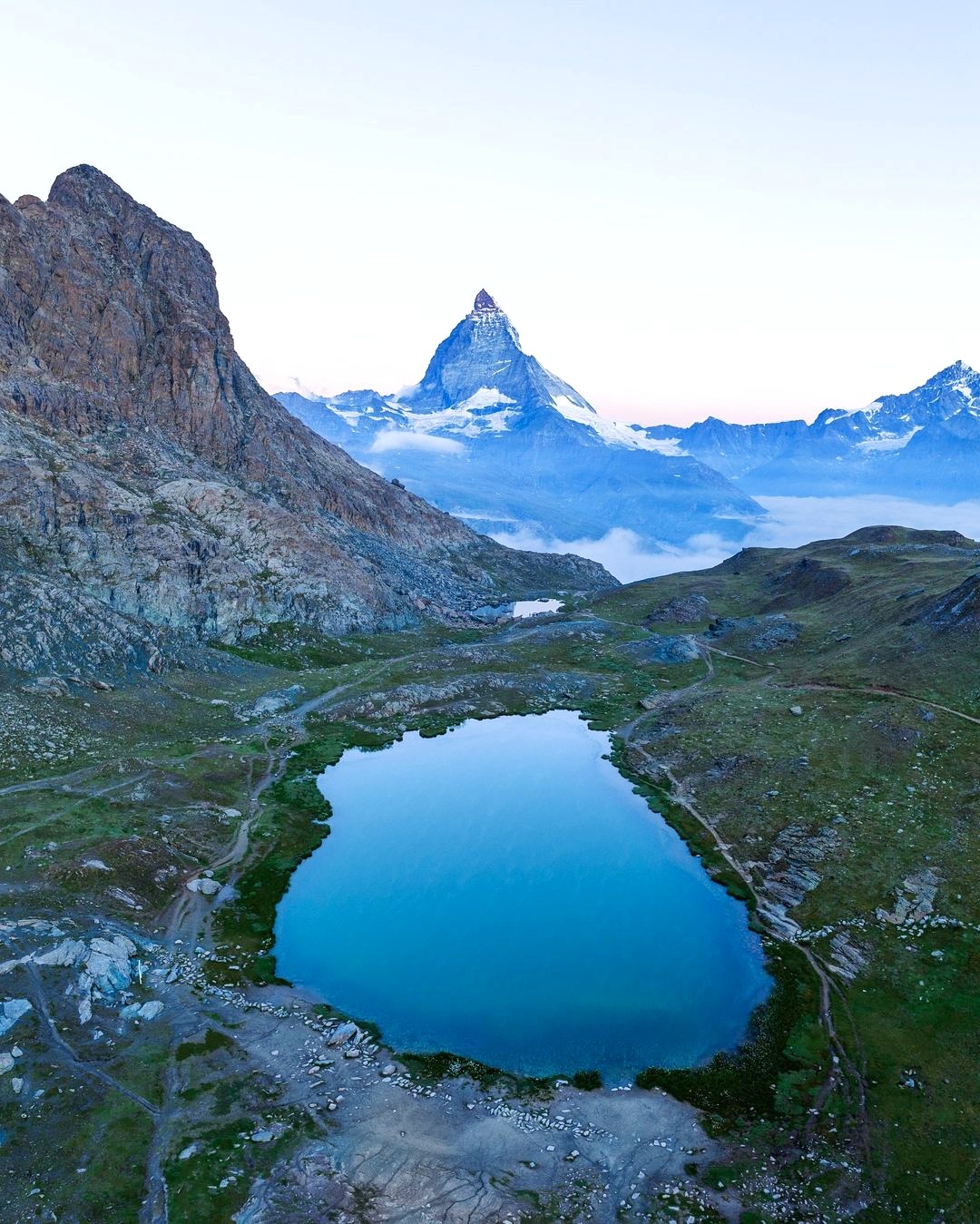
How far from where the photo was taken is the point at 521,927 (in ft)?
219

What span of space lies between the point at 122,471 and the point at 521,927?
137575mm

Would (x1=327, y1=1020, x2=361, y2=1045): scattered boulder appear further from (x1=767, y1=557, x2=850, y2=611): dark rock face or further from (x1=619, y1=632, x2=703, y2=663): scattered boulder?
(x1=767, y1=557, x2=850, y2=611): dark rock face

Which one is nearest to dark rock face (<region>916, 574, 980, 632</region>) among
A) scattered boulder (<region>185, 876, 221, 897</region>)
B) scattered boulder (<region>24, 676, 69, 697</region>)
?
scattered boulder (<region>185, 876, 221, 897</region>)

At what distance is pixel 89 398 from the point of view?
162 metres

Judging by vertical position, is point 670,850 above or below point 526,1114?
above

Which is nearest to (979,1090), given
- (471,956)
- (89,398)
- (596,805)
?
(471,956)

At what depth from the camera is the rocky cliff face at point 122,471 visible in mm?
126062

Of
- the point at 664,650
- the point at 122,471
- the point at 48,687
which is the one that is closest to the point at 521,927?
the point at 48,687

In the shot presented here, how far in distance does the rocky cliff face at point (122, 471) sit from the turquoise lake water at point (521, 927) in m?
60.1

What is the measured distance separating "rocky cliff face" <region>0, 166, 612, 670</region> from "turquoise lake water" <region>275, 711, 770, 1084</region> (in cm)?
6014

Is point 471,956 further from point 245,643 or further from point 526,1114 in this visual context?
point 245,643

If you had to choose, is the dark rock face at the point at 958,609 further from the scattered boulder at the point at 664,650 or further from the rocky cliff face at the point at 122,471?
the rocky cliff face at the point at 122,471

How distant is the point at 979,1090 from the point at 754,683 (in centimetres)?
8632

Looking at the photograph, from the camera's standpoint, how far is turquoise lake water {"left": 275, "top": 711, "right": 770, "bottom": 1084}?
52.7 metres
